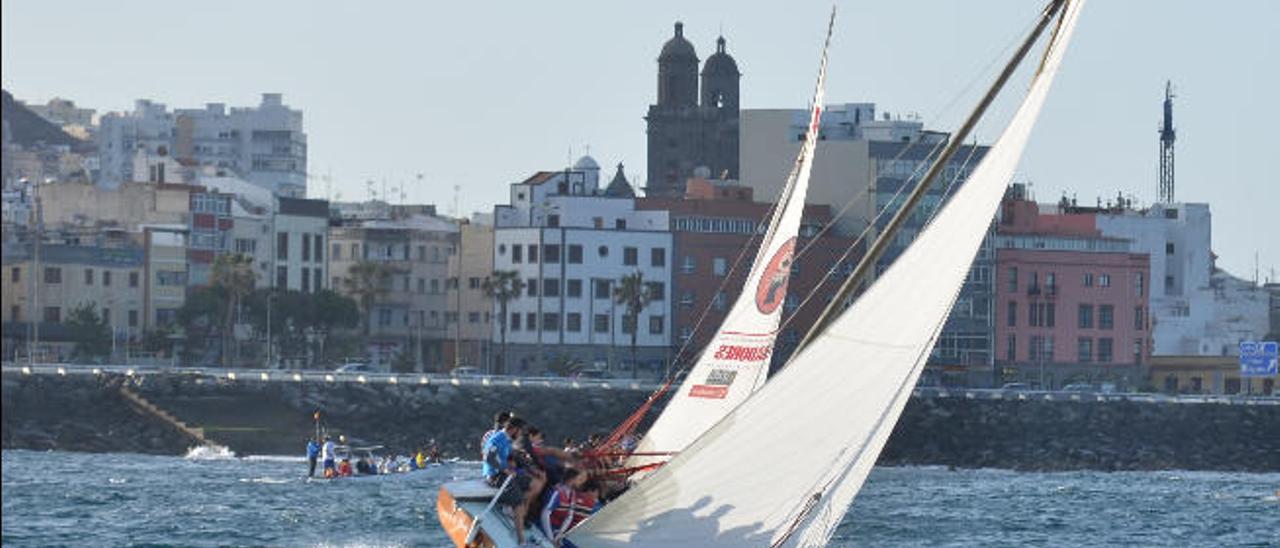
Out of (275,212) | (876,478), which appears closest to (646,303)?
(275,212)

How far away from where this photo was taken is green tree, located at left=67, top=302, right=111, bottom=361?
13288 centimetres

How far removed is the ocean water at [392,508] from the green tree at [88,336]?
1677 inches

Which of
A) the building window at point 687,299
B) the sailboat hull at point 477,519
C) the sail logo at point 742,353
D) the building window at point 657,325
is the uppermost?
the building window at point 687,299

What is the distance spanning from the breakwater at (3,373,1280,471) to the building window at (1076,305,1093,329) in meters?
28.5

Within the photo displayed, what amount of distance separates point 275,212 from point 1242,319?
5446 cm

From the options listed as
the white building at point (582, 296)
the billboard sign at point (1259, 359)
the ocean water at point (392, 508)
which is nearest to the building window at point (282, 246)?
the white building at point (582, 296)

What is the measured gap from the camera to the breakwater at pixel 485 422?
101 metres

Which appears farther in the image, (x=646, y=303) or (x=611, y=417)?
(x=646, y=303)

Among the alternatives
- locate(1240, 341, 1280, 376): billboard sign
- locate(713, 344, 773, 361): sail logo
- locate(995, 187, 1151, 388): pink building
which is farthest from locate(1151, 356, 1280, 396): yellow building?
locate(713, 344, 773, 361): sail logo

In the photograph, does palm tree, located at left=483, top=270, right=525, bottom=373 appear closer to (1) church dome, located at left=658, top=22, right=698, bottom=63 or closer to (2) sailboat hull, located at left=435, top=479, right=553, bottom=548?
(1) church dome, located at left=658, top=22, right=698, bottom=63

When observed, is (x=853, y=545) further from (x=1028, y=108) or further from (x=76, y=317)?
(x=76, y=317)

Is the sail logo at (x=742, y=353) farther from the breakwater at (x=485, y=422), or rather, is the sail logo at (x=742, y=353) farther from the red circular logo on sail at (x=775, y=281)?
the breakwater at (x=485, y=422)

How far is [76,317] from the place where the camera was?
134m

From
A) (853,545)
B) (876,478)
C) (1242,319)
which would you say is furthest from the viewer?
(1242,319)
